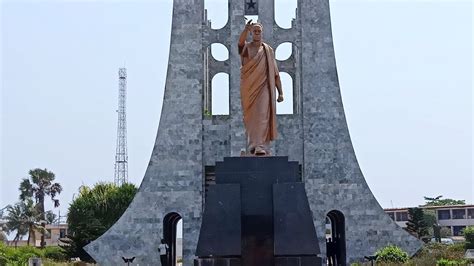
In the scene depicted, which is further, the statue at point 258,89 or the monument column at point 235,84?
the monument column at point 235,84

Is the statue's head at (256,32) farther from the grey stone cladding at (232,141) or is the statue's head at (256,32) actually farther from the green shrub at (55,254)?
the green shrub at (55,254)

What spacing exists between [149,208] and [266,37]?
8872mm

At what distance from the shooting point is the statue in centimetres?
1384

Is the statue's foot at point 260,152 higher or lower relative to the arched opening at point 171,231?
higher

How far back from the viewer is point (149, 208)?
30.8 meters

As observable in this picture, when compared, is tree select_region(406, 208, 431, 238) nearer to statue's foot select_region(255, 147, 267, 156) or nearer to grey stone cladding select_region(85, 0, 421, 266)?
grey stone cladding select_region(85, 0, 421, 266)

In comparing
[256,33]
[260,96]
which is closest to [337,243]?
[260,96]

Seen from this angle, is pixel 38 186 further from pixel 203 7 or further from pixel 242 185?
pixel 242 185

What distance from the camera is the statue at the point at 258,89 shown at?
13.8 m

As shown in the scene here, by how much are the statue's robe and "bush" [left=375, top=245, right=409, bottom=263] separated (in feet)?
52.3

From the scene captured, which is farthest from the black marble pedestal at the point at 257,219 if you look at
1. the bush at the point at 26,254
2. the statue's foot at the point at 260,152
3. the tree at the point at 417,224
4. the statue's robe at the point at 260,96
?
the tree at the point at 417,224

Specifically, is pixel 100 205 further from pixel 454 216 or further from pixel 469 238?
pixel 454 216

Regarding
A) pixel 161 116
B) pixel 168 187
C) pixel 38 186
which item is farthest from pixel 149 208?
pixel 38 186

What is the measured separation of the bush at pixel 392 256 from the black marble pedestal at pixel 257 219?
54.1ft
